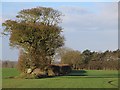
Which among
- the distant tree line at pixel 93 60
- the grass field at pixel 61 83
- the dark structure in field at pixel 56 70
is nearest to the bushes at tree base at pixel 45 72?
the dark structure in field at pixel 56 70

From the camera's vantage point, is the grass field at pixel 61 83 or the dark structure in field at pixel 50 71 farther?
the dark structure in field at pixel 50 71

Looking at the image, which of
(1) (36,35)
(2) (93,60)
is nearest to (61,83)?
(1) (36,35)

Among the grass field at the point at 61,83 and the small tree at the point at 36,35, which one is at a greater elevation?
the small tree at the point at 36,35

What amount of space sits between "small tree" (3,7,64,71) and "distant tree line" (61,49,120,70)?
1191 inches

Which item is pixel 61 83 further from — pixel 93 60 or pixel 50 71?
pixel 93 60

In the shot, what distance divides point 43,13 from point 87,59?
148 ft

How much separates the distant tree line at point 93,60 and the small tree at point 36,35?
30.2 meters

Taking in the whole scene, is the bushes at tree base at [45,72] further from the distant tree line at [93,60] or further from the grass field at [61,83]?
the distant tree line at [93,60]

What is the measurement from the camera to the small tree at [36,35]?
38.9 metres

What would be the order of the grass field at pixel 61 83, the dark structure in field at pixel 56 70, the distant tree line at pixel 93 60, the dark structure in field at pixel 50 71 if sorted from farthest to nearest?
the distant tree line at pixel 93 60 < the dark structure in field at pixel 56 70 < the dark structure in field at pixel 50 71 < the grass field at pixel 61 83

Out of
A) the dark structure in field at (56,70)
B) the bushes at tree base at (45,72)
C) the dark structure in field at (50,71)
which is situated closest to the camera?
the bushes at tree base at (45,72)

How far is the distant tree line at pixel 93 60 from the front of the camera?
75125 mm

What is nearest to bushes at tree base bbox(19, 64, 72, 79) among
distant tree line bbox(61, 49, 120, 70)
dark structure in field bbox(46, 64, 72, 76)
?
dark structure in field bbox(46, 64, 72, 76)

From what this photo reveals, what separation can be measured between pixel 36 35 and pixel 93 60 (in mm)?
46741
